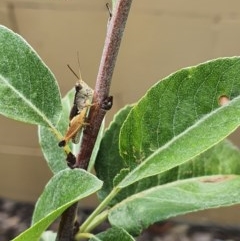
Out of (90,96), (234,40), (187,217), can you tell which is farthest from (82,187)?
(187,217)

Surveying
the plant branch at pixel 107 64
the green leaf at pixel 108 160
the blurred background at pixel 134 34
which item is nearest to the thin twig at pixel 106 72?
the plant branch at pixel 107 64

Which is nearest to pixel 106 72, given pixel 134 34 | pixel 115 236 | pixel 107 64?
pixel 107 64

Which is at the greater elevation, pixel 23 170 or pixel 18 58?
pixel 23 170

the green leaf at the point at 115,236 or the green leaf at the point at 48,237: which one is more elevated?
the green leaf at the point at 48,237

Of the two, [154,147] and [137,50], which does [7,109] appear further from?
[137,50]

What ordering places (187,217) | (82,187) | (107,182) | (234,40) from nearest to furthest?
(82,187)
(107,182)
(234,40)
(187,217)

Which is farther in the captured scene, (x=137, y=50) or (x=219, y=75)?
(x=137, y=50)

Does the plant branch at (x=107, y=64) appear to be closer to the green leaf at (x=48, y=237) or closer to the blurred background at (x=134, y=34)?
the green leaf at (x=48, y=237)
